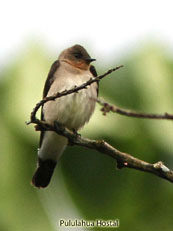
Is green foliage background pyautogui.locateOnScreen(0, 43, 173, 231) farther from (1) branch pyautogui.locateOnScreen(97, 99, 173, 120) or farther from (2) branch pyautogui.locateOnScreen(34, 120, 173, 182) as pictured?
(1) branch pyautogui.locateOnScreen(97, 99, 173, 120)

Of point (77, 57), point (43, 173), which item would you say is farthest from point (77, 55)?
point (43, 173)

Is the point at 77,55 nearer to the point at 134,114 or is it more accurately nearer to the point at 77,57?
the point at 77,57

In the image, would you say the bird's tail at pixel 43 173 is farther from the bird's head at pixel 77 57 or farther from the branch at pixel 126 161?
the branch at pixel 126 161

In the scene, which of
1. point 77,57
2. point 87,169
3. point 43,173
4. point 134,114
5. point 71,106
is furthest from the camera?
point 87,169

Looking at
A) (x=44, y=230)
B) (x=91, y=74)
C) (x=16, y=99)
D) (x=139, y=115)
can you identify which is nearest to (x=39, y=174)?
(x=91, y=74)

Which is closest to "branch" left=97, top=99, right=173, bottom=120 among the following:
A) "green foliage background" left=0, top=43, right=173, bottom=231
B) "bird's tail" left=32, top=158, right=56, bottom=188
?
"bird's tail" left=32, top=158, right=56, bottom=188

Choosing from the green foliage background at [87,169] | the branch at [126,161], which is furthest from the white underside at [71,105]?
the green foliage background at [87,169]

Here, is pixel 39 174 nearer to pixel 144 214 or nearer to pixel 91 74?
pixel 91 74

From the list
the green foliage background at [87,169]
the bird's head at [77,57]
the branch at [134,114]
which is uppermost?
the bird's head at [77,57]
